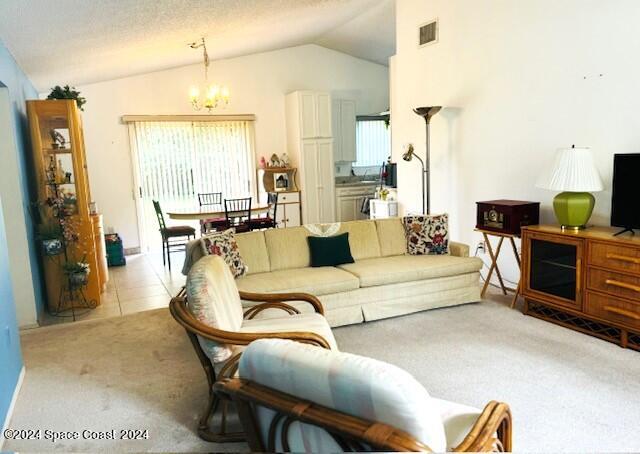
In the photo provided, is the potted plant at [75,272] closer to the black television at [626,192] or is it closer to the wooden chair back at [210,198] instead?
the wooden chair back at [210,198]

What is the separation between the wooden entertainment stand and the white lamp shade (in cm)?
34

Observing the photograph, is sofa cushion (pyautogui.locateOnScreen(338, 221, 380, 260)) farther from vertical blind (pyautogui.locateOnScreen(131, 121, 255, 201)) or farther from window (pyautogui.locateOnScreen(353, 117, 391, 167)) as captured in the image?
window (pyautogui.locateOnScreen(353, 117, 391, 167))

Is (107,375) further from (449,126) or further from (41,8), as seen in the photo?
(449,126)

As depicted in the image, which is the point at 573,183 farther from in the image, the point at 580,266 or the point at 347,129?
the point at 347,129

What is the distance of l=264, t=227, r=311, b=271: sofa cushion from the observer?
13.1 ft

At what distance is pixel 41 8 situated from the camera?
2.82m

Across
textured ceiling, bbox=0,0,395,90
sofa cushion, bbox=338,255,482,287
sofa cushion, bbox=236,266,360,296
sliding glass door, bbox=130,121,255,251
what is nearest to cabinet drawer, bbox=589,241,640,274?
sofa cushion, bbox=338,255,482,287

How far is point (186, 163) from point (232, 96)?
1.36m

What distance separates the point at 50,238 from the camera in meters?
4.18

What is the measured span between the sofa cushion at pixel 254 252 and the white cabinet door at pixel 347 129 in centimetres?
485

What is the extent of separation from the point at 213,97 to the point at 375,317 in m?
3.96

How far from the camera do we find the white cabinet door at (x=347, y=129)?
8430 millimetres

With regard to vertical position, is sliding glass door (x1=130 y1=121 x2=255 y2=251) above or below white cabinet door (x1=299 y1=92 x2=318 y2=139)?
below

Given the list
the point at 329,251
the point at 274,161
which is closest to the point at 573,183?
the point at 329,251
